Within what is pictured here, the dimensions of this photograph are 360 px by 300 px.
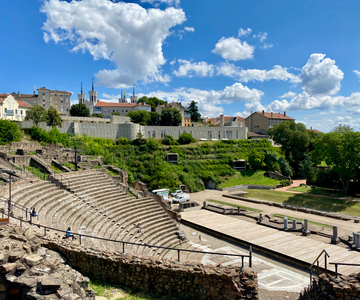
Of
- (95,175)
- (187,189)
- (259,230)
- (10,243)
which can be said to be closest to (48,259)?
(10,243)

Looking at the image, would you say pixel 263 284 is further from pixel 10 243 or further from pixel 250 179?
pixel 250 179

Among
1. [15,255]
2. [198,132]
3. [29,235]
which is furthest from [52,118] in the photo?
[15,255]

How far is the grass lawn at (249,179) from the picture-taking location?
4404 cm

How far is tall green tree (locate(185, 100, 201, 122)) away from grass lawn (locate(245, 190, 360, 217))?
57.0 meters

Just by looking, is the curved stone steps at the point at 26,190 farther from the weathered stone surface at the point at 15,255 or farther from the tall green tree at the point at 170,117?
the tall green tree at the point at 170,117

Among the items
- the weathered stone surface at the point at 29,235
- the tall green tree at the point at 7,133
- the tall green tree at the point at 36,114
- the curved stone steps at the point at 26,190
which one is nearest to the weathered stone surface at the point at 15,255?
the weathered stone surface at the point at 29,235

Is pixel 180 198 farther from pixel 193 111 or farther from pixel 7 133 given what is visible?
pixel 193 111

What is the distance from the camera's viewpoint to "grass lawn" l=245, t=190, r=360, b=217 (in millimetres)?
29031

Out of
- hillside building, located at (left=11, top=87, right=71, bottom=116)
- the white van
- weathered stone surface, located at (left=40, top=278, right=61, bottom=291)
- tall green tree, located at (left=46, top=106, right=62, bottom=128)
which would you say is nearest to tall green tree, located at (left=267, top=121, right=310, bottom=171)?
the white van

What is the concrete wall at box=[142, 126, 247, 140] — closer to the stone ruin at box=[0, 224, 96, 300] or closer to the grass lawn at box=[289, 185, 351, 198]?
the grass lawn at box=[289, 185, 351, 198]

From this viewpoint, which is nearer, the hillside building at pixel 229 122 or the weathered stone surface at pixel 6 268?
the weathered stone surface at pixel 6 268

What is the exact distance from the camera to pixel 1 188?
15.4 m

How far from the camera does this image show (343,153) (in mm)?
32562

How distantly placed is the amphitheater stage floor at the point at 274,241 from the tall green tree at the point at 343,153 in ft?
56.4
